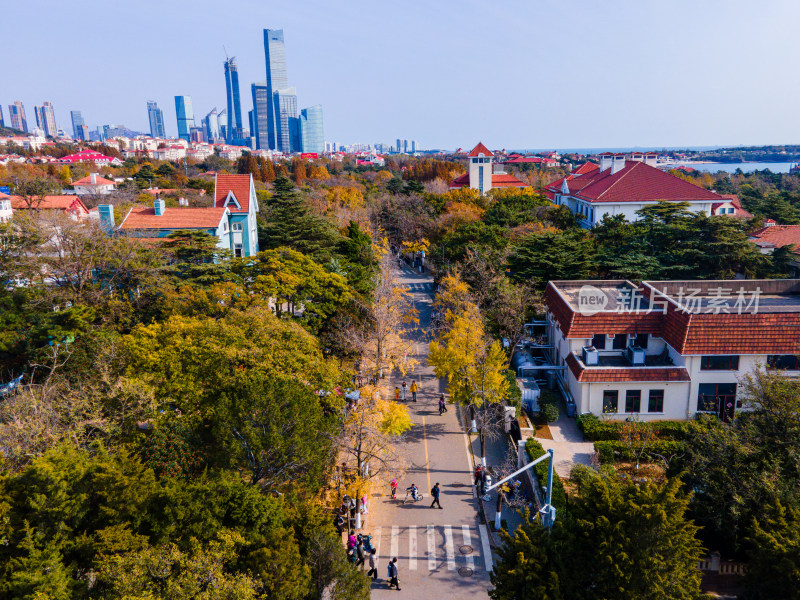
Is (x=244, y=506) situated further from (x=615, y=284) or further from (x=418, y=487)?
(x=615, y=284)

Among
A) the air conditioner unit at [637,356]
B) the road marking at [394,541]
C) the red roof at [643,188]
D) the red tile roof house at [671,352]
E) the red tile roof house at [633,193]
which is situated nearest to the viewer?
the road marking at [394,541]

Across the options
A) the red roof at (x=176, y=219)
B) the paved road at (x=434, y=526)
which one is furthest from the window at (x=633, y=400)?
the red roof at (x=176, y=219)

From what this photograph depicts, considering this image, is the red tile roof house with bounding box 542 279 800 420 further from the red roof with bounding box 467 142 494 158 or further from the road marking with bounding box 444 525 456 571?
the red roof with bounding box 467 142 494 158

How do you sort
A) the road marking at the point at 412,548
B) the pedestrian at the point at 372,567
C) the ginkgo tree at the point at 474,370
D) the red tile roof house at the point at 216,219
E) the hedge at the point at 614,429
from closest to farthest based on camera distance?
1. the pedestrian at the point at 372,567
2. the road marking at the point at 412,548
3. the hedge at the point at 614,429
4. the ginkgo tree at the point at 474,370
5. the red tile roof house at the point at 216,219

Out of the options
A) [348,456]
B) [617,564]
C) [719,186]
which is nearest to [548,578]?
[617,564]

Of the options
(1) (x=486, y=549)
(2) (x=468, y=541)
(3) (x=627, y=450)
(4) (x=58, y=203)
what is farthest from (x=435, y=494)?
(4) (x=58, y=203)

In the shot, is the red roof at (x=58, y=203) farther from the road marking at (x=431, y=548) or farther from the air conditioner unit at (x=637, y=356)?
the air conditioner unit at (x=637, y=356)

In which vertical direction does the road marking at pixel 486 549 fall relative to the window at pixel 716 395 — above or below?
below

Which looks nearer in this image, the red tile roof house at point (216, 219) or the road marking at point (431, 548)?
the road marking at point (431, 548)
